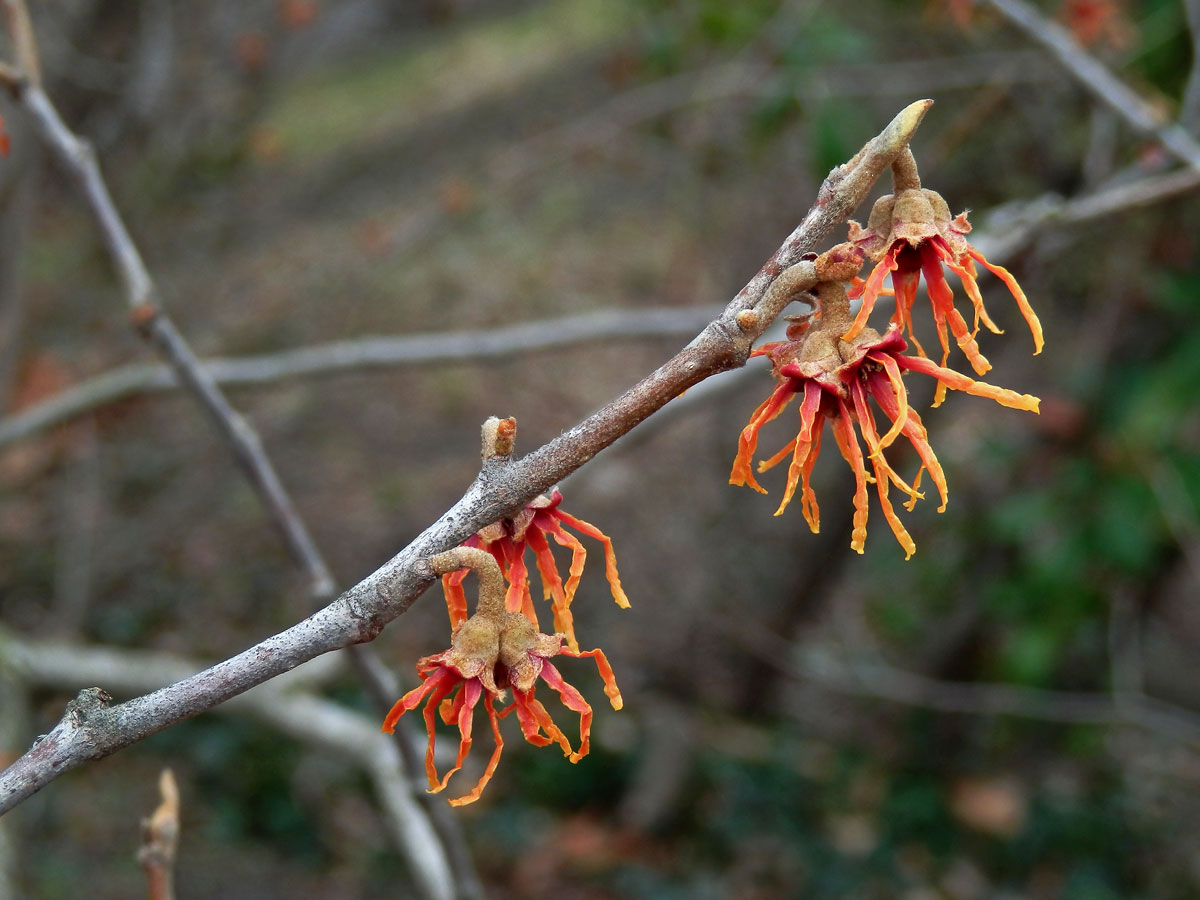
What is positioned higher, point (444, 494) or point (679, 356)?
point (444, 494)

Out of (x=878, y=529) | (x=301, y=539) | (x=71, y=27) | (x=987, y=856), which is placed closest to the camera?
(x=301, y=539)

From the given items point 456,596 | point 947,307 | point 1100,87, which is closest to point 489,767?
point 456,596

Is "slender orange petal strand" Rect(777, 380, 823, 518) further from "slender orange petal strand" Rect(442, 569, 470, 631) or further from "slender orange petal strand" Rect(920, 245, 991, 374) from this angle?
"slender orange petal strand" Rect(442, 569, 470, 631)

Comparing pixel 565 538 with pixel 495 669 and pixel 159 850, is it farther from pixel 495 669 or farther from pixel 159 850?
pixel 159 850

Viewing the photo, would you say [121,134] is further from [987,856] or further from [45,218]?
[987,856]

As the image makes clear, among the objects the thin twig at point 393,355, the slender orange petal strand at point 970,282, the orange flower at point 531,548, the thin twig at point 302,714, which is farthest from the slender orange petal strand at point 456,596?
the thin twig at point 393,355

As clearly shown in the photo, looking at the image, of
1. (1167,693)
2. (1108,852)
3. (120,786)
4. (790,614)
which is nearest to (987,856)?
(1108,852)

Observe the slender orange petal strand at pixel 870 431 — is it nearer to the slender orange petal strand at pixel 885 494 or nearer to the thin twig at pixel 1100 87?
the slender orange petal strand at pixel 885 494
